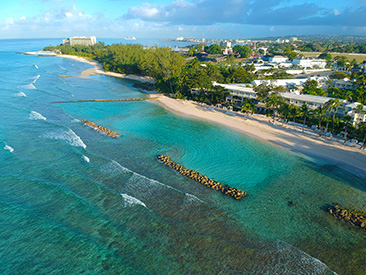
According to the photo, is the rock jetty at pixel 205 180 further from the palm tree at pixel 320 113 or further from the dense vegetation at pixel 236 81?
the dense vegetation at pixel 236 81

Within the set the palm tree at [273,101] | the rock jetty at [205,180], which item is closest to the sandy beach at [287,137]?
the palm tree at [273,101]

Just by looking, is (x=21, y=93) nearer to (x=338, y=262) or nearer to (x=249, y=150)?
(x=249, y=150)

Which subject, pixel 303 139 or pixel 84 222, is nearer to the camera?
pixel 84 222

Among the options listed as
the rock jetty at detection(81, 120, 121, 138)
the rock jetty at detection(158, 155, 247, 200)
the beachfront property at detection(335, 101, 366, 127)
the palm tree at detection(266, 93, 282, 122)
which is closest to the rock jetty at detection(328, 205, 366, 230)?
the rock jetty at detection(158, 155, 247, 200)

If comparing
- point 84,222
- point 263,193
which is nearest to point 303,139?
point 263,193

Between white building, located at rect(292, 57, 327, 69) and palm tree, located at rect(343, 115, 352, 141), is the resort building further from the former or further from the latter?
white building, located at rect(292, 57, 327, 69)

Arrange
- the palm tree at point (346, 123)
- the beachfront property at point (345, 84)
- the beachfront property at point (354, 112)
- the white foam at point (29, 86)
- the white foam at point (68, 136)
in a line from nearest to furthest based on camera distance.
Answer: the palm tree at point (346, 123) < the white foam at point (68, 136) < the beachfront property at point (354, 112) < the beachfront property at point (345, 84) < the white foam at point (29, 86)
